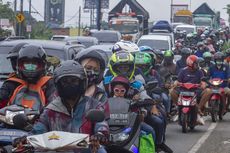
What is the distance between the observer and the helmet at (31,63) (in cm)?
821

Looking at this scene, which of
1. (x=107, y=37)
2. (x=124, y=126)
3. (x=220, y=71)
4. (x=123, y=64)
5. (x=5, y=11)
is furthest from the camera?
(x=5, y=11)

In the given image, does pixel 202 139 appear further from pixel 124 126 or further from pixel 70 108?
pixel 70 108

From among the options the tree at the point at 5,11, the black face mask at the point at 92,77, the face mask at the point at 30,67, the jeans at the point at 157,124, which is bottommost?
the jeans at the point at 157,124

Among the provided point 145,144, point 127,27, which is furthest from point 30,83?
point 127,27

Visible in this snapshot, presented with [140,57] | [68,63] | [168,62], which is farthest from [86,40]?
[68,63]

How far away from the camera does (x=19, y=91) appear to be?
8.41 meters

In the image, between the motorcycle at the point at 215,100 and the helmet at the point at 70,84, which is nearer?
the helmet at the point at 70,84

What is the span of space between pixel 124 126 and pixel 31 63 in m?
1.17

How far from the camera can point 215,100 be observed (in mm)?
18938

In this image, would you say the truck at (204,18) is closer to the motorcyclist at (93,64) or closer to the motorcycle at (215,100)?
the motorcycle at (215,100)

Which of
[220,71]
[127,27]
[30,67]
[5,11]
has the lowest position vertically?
[220,71]

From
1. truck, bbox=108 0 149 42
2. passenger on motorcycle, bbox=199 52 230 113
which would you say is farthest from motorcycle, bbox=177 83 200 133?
truck, bbox=108 0 149 42

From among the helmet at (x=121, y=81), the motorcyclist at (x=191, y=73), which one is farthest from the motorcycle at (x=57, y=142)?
the motorcyclist at (x=191, y=73)

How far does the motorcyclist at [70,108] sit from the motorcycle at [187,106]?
32.9 feet
